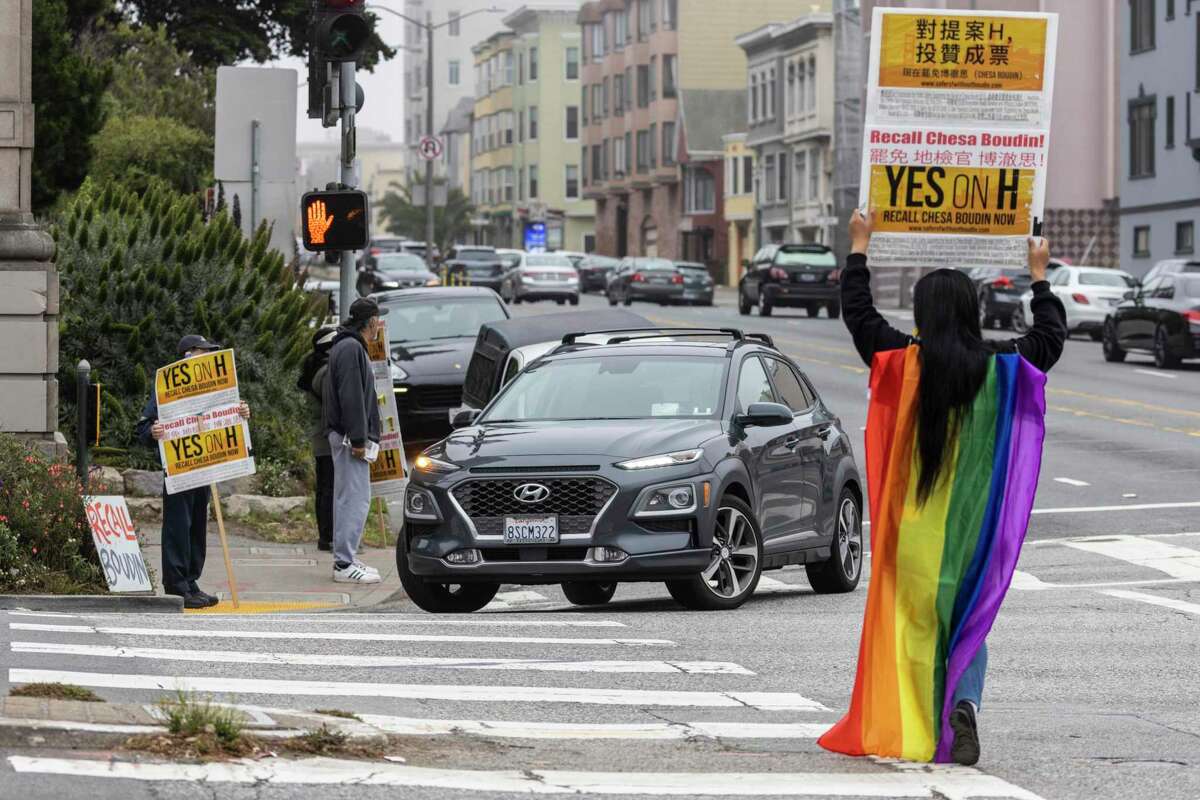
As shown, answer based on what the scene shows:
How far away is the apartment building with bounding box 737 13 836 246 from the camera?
8450 centimetres

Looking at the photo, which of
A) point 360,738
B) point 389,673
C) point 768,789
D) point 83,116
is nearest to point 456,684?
point 389,673

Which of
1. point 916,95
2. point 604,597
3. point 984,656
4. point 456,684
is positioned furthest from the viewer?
point 604,597

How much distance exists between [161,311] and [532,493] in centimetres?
811

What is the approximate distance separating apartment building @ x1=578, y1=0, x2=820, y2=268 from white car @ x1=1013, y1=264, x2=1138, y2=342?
5203 centimetres

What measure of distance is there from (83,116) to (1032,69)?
17.9m

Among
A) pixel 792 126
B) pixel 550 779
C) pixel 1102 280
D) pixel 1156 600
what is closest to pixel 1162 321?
pixel 1102 280

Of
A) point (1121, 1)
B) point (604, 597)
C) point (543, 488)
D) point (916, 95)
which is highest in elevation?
point (1121, 1)

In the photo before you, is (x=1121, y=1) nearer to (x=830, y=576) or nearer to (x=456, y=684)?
(x=830, y=576)

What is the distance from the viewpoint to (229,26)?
4806 cm

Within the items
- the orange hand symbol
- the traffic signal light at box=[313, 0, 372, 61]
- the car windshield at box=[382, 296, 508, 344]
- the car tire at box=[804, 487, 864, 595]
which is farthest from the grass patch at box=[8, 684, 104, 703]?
the car windshield at box=[382, 296, 508, 344]

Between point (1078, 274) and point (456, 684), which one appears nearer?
point (456, 684)

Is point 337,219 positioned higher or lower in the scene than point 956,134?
lower

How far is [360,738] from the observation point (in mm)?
7691

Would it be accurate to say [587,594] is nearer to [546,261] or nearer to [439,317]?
[439,317]
